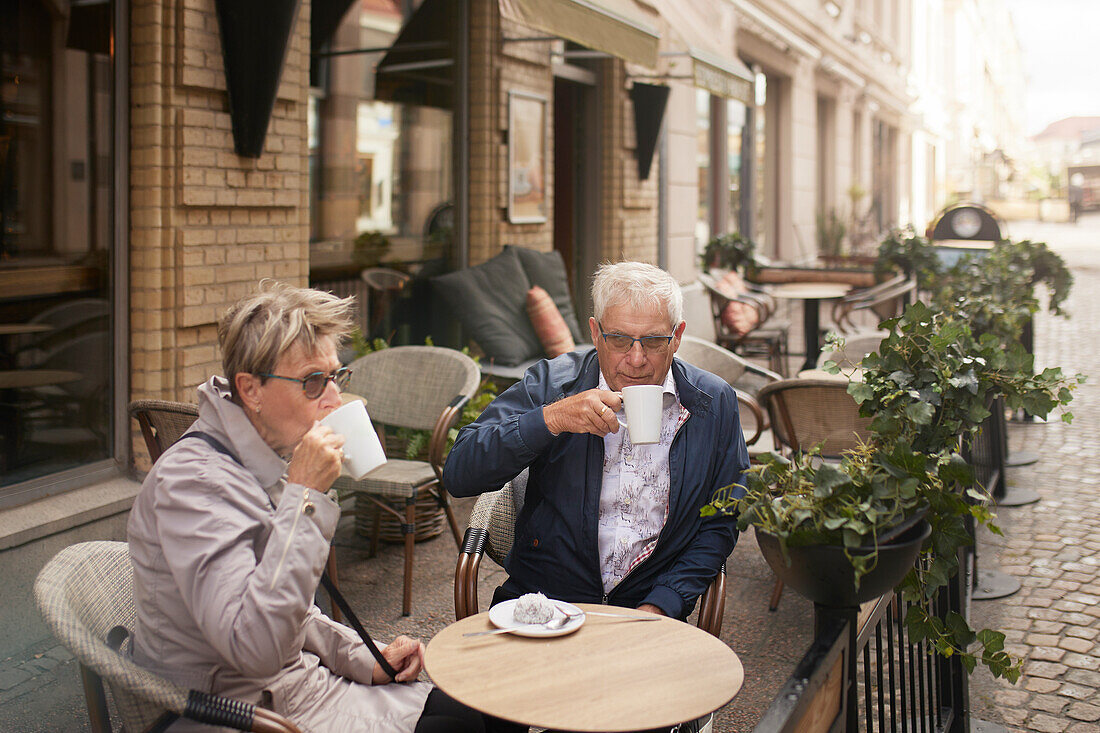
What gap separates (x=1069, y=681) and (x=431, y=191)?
5176mm

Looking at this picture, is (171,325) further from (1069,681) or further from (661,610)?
(1069,681)

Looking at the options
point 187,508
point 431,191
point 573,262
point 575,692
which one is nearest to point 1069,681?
point 575,692

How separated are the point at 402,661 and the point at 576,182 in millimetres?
7820

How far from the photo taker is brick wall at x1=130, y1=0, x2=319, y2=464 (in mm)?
4633

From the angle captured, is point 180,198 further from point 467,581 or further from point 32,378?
point 467,581

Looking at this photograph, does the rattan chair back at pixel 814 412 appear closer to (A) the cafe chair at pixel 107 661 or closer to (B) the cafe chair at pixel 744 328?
(A) the cafe chair at pixel 107 661

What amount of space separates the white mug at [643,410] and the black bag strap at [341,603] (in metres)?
0.73

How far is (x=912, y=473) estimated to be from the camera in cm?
221

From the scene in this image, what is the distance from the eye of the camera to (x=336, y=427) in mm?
2145

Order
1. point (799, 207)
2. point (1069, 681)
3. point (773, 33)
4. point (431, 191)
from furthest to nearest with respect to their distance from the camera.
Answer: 1. point (799, 207)
2. point (773, 33)
3. point (431, 191)
4. point (1069, 681)

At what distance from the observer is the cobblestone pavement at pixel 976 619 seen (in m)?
3.63

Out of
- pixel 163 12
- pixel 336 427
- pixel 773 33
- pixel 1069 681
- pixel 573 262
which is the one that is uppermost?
pixel 773 33

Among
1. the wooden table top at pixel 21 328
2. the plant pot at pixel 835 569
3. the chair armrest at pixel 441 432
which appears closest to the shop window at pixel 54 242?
the wooden table top at pixel 21 328

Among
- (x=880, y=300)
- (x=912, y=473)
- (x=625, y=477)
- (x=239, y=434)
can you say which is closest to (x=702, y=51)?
(x=880, y=300)
